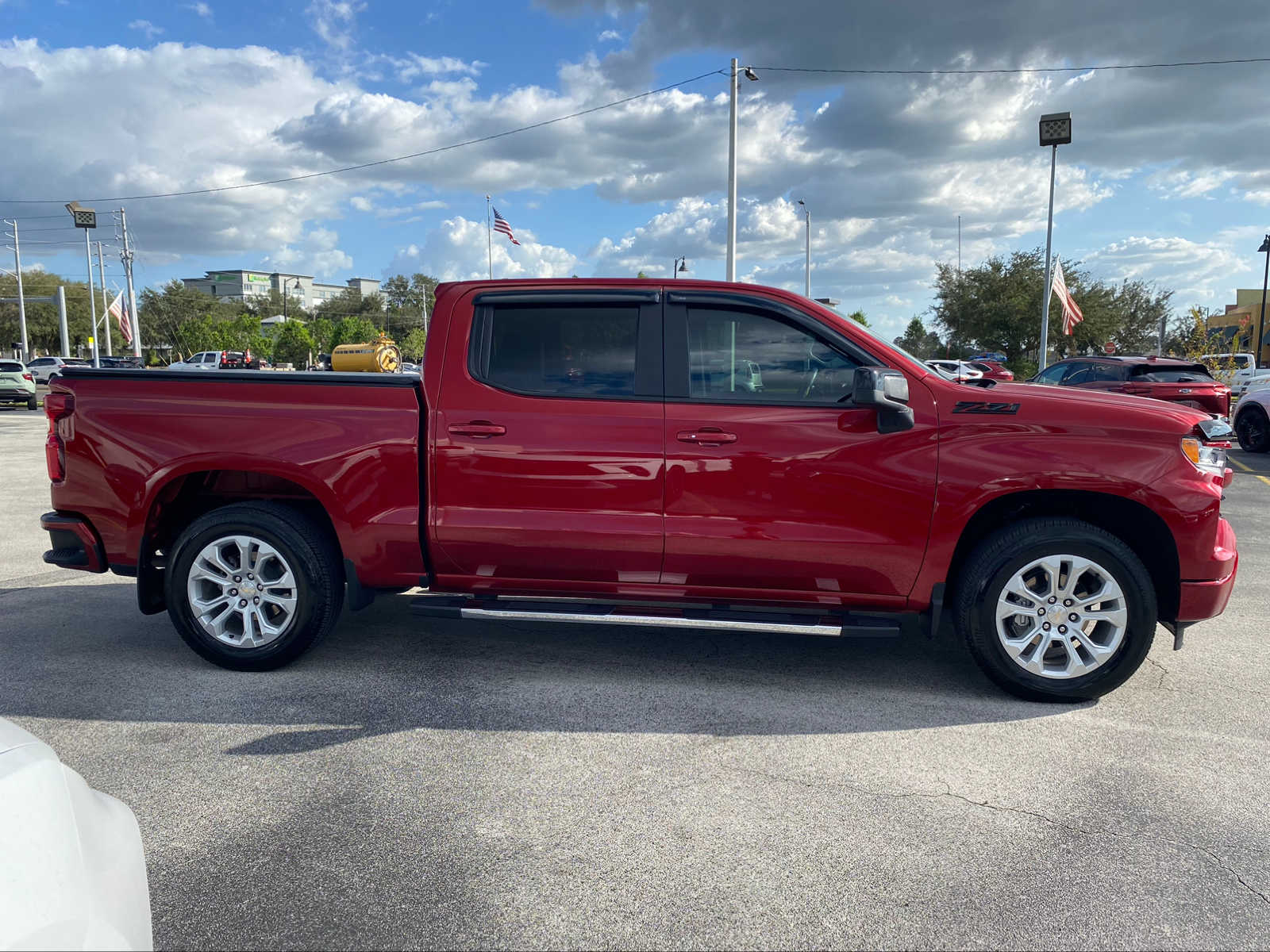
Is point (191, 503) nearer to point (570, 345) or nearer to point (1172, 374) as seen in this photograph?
point (570, 345)

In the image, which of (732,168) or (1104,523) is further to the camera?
(732,168)

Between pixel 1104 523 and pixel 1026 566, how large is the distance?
0.62 meters

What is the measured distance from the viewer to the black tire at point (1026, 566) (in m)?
4.15

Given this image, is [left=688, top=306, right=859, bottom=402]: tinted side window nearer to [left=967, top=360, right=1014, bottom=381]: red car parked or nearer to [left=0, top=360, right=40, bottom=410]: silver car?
[left=967, top=360, right=1014, bottom=381]: red car parked

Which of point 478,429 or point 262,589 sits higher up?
point 478,429

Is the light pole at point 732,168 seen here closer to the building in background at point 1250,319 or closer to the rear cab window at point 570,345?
the rear cab window at point 570,345

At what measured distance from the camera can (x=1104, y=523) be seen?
4473mm

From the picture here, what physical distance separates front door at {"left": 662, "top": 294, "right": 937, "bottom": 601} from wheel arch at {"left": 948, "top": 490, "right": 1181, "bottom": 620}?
0.38 meters

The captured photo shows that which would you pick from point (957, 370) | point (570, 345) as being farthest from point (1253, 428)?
point (570, 345)

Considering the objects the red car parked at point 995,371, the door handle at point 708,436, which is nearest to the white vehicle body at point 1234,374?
the red car parked at point 995,371

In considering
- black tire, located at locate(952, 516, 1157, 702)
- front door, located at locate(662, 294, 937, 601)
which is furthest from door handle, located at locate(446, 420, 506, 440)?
black tire, located at locate(952, 516, 1157, 702)

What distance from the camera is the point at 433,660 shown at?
16.2ft

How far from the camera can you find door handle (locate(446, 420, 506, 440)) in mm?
4395

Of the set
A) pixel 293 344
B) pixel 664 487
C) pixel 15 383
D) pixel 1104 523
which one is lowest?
pixel 1104 523
